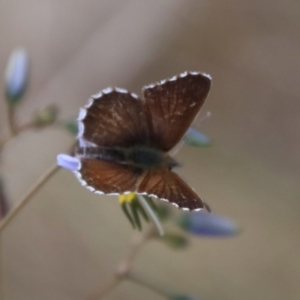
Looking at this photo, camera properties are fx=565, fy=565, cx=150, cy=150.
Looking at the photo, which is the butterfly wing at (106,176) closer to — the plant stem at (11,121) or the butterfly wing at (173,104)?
the butterfly wing at (173,104)

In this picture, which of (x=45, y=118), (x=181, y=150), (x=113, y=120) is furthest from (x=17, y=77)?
(x=181, y=150)

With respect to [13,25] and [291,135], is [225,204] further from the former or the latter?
[13,25]

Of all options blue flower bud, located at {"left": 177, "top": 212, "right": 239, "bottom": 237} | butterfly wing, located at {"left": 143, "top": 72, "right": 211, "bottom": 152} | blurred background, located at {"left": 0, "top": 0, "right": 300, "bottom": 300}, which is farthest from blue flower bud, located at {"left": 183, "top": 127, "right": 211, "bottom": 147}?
blurred background, located at {"left": 0, "top": 0, "right": 300, "bottom": 300}

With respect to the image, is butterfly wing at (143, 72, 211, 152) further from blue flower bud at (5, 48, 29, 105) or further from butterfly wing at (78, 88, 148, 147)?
blue flower bud at (5, 48, 29, 105)

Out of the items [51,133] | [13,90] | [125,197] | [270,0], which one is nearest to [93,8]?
[51,133]

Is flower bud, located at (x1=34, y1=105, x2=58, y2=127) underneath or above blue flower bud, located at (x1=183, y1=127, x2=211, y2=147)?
above

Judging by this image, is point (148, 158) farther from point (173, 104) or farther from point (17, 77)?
point (17, 77)

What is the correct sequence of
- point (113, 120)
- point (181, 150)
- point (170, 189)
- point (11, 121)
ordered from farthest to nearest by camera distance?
point (181, 150) → point (11, 121) → point (113, 120) → point (170, 189)
